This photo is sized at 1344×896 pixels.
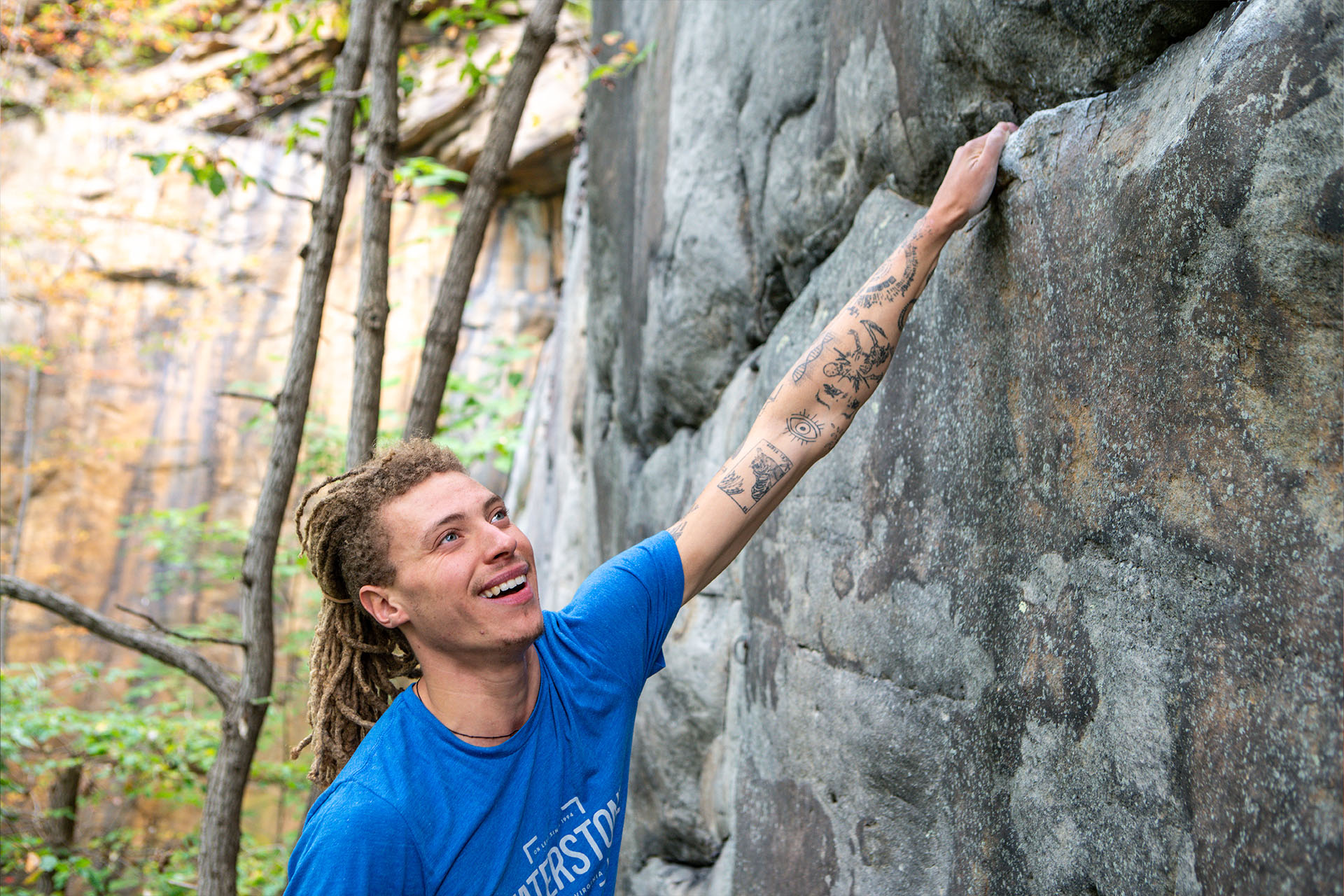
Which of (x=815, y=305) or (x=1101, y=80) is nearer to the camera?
(x=1101, y=80)

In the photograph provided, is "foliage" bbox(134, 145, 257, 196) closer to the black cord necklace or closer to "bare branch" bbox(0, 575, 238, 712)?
"bare branch" bbox(0, 575, 238, 712)

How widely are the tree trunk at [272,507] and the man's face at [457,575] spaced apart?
6.51 feet

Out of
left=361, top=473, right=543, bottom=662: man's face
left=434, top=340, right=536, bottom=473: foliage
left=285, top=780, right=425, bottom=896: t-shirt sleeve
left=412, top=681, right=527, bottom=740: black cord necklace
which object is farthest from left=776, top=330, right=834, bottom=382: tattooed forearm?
left=434, top=340, right=536, bottom=473: foliage

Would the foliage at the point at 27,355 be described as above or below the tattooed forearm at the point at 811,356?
above

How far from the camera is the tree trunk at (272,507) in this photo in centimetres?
358

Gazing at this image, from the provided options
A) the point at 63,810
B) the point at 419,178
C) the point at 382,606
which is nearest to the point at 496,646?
the point at 382,606

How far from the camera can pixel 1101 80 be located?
1793 millimetres

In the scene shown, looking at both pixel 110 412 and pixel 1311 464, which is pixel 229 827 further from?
pixel 110 412

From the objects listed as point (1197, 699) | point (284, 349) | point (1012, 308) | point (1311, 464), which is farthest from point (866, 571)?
point (284, 349)

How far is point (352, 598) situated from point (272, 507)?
6.37 feet

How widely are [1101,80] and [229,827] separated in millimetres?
3766

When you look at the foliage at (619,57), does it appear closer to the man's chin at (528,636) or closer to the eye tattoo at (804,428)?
the eye tattoo at (804,428)

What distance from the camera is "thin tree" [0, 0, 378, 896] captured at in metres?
3.59

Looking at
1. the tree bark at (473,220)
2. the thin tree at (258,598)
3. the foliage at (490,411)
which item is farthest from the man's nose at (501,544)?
the foliage at (490,411)
